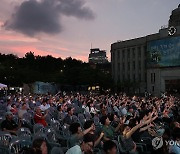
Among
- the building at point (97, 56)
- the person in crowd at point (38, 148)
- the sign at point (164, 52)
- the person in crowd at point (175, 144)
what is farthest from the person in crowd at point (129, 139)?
the building at point (97, 56)

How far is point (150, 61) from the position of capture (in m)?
76.6

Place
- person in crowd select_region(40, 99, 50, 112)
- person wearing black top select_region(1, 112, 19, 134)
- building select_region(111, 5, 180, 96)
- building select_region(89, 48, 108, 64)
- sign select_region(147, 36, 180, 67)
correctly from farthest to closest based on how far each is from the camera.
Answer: building select_region(89, 48, 108, 64), building select_region(111, 5, 180, 96), sign select_region(147, 36, 180, 67), person in crowd select_region(40, 99, 50, 112), person wearing black top select_region(1, 112, 19, 134)

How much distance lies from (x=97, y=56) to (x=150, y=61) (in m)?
114

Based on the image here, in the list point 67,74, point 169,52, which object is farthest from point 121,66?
point 169,52

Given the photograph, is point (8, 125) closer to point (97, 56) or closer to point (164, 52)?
point (164, 52)

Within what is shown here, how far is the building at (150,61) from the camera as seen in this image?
7243cm

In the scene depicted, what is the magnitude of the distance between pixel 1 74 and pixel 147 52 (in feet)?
115

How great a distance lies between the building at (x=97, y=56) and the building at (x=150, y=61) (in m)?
95.4

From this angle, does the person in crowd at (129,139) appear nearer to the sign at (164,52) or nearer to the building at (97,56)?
the sign at (164,52)

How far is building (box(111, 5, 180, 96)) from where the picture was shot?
238 feet

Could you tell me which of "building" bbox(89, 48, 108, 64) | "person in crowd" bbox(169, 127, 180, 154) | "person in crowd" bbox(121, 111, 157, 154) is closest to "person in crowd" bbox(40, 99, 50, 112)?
"person in crowd" bbox(121, 111, 157, 154)

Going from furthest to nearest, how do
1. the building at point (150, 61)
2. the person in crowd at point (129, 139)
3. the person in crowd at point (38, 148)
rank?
the building at point (150, 61)
the person in crowd at point (129, 139)
the person in crowd at point (38, 148)

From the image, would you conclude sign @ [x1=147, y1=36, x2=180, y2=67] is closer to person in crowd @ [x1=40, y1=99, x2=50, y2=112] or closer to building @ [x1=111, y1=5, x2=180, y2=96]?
building @ [x1=111, y1=5, x2=180, y2=96]

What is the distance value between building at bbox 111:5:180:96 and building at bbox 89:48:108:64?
95.4m
